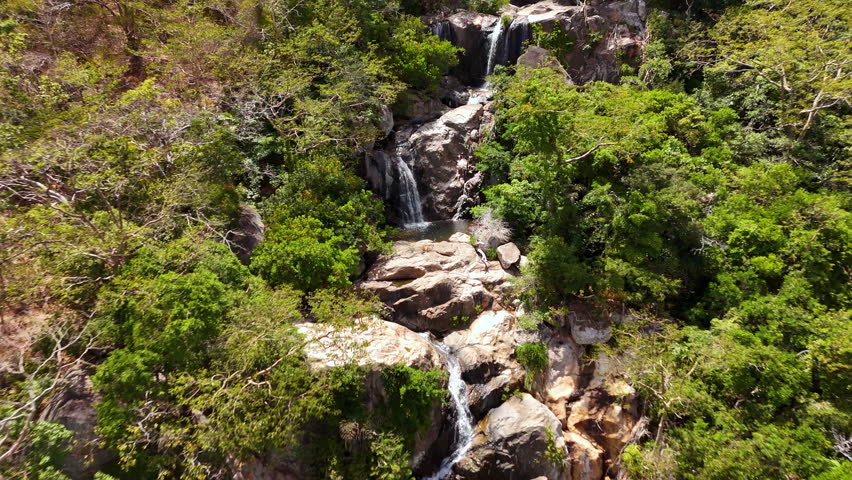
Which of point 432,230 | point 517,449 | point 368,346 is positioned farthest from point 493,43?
point 517,449

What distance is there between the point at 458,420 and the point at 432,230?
468 inches

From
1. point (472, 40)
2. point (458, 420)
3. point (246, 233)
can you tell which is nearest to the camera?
point (458, 420)

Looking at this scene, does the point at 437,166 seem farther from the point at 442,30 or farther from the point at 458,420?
the point at 458,420

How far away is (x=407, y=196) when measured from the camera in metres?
23.5

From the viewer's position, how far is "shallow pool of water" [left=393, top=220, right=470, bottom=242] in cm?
2071

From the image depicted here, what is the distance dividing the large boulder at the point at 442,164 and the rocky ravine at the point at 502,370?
7.66 metres

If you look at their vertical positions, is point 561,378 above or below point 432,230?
below

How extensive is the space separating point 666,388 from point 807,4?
20.9m

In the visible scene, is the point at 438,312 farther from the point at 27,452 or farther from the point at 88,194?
the point at 88,194

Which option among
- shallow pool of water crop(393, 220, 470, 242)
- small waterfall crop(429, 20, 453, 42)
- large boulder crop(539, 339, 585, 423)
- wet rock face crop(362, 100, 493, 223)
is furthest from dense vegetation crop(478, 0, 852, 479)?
small waterfall crop(429, 20, 453, 42)

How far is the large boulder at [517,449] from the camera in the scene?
11.4 meters

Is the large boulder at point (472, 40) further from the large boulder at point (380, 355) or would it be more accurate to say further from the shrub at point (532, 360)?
the large boulder at point (380, 355)

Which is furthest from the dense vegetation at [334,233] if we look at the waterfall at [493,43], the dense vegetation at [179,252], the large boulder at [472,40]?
the large boulder at [472,40]

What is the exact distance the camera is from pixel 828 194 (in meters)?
13.8
